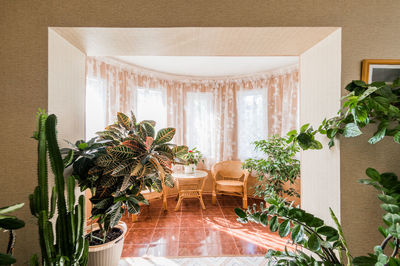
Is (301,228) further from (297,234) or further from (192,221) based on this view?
(192,221)

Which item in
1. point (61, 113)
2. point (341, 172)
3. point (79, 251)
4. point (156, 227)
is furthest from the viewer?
point (156, 227)

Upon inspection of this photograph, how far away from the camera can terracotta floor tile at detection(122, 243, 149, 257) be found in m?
1.97

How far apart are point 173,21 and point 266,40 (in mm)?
650

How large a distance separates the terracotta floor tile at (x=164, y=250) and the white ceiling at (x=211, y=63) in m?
2.94

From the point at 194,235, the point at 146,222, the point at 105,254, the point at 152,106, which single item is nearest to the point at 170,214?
the point at 146,222

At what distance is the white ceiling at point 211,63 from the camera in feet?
10.5

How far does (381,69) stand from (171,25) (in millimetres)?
1321

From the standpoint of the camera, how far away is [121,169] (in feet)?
3.60

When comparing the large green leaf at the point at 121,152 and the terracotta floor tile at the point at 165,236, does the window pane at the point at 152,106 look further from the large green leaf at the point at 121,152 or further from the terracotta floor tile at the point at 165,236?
the large green leaf at the point at 121,152

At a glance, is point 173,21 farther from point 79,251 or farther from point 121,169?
point 79,251

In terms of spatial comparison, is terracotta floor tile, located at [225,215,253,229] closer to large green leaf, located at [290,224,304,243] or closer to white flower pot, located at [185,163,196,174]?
white flower pot, located at [185,163,196,174]

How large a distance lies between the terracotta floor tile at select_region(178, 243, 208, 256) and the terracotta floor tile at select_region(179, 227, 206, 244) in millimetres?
90

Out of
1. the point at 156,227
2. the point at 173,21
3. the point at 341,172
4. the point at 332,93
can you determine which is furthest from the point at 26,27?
the point at 156,227

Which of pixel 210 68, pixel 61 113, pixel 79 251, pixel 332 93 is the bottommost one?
pixel 79 251
